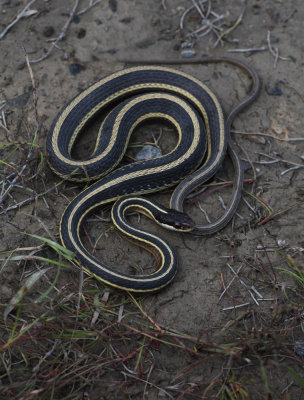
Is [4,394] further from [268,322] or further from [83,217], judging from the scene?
[268,322]

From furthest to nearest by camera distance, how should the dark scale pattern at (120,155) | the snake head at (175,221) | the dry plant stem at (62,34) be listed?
the dry plant stem at (62,34), the snake head at (175,221), the dark scale pattern at (120,155)

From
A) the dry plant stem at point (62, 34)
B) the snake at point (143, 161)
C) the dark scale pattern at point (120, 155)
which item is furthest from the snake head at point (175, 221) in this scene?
the dry plant stem at point (62, 34)

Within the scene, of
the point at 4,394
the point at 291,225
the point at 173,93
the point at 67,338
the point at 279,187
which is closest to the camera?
the point at 4,394

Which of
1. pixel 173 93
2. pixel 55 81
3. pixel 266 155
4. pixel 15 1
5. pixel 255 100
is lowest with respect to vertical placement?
pixel 266 155

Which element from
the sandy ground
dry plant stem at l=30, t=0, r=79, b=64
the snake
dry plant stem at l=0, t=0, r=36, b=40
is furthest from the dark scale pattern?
dry plant stem at l=0, t=0, r=36, b=40

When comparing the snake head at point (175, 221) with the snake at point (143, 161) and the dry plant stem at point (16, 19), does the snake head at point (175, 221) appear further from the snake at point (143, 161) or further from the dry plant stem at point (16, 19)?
the dry plant stem at point (16, 19)

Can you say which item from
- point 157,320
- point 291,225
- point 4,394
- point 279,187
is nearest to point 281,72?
point 279,187

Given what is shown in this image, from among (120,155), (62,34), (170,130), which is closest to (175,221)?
(120,155)
